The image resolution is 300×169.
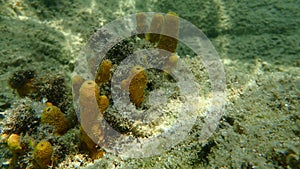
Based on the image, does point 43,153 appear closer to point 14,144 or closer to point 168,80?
point 14,144

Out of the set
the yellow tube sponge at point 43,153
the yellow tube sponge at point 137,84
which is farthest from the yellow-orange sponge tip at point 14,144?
the yellow tube sponge at point 137,84

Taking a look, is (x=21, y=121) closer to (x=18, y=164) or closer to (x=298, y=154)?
(x=18, y=164)

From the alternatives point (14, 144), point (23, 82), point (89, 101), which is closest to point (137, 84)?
point (89, 101)

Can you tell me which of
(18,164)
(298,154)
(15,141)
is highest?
(298,154)

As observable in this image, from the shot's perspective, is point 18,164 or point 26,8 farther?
point 26,8

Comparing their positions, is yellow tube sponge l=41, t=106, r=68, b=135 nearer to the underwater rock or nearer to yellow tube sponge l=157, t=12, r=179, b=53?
the underwater rock

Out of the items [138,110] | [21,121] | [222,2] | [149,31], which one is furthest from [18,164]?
[222,2]

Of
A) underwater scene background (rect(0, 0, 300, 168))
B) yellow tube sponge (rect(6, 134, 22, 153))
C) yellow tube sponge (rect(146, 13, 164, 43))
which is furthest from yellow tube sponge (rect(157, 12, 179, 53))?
yellow tube sponge (rect(6, 134, 22, 153))
